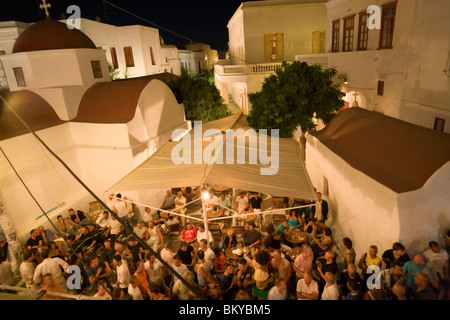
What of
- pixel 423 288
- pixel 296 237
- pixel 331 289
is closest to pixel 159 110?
pixel 296 237

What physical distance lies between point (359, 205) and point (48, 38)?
46.7 feet

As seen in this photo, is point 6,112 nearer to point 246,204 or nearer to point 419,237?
point 246,204

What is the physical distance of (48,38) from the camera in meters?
12.7

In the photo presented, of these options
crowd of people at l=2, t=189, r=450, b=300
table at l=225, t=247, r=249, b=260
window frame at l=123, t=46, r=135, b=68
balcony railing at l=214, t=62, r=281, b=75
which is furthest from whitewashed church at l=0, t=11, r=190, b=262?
window frame at l=123, t=46, r=135, b=68

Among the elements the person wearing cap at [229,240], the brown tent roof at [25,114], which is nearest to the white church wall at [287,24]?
the brown tent roof at [25,114]

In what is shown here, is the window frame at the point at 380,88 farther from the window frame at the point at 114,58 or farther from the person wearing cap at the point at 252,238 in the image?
the window frame at the point at 114,58

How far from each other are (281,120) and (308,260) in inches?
268

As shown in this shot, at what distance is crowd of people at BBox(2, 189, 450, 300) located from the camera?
4801mm

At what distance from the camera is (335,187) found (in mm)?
7957

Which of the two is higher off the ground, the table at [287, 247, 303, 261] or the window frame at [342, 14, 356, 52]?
the window frame at [342, 14, 356, 52]

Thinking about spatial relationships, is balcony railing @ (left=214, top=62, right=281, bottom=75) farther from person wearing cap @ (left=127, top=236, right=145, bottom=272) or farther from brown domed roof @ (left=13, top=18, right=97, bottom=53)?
person wearing cap @ (left=127, top=236, right=145, bottom=272)

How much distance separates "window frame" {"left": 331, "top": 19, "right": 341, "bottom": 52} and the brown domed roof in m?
14.0

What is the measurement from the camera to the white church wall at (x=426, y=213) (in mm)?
4996

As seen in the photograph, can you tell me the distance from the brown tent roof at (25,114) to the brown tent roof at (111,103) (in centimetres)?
106
